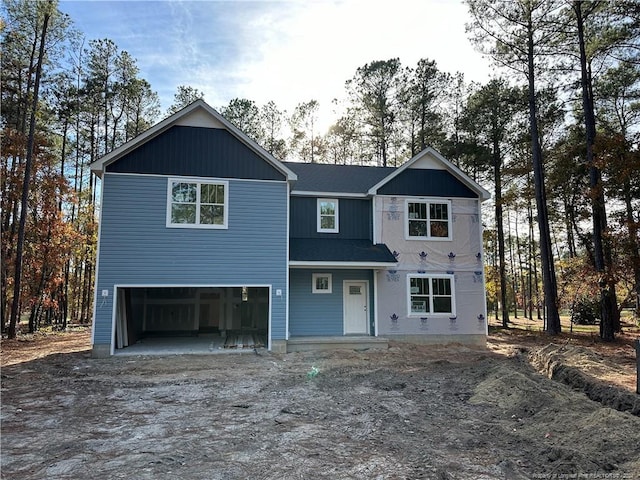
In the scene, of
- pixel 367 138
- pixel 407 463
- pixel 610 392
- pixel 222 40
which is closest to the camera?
pixel 407 463

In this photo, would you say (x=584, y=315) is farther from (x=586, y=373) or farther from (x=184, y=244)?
(x=184, y=244)

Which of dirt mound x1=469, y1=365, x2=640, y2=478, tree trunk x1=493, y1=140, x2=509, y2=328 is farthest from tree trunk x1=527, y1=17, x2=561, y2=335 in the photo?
dirt mound x1=469, y1=365, x2=640, y2=478

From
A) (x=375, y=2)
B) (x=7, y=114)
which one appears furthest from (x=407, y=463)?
(x=7, y=114)

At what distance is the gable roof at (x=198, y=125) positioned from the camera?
1141 centimetres

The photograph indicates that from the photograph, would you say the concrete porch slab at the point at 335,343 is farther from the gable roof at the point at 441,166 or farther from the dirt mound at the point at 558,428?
→ the gable roof at the point at 441,166

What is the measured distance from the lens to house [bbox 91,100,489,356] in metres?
11.4

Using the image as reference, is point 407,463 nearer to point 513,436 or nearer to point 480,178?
point 513,436

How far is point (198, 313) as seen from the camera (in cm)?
1535

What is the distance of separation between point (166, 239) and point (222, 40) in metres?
5.97

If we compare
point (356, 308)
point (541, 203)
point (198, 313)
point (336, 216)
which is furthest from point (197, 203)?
point (541, 203)

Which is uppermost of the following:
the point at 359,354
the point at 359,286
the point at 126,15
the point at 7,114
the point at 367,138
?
the point at 367,138

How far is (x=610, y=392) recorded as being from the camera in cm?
640

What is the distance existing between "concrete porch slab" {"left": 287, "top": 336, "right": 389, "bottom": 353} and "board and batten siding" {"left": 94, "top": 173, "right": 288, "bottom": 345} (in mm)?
748

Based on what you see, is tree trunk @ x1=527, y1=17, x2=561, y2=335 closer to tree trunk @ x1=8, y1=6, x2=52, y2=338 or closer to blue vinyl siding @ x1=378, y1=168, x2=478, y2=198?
blue vinyl siding @ x1=378, y1=168, x2=478, y2=198
